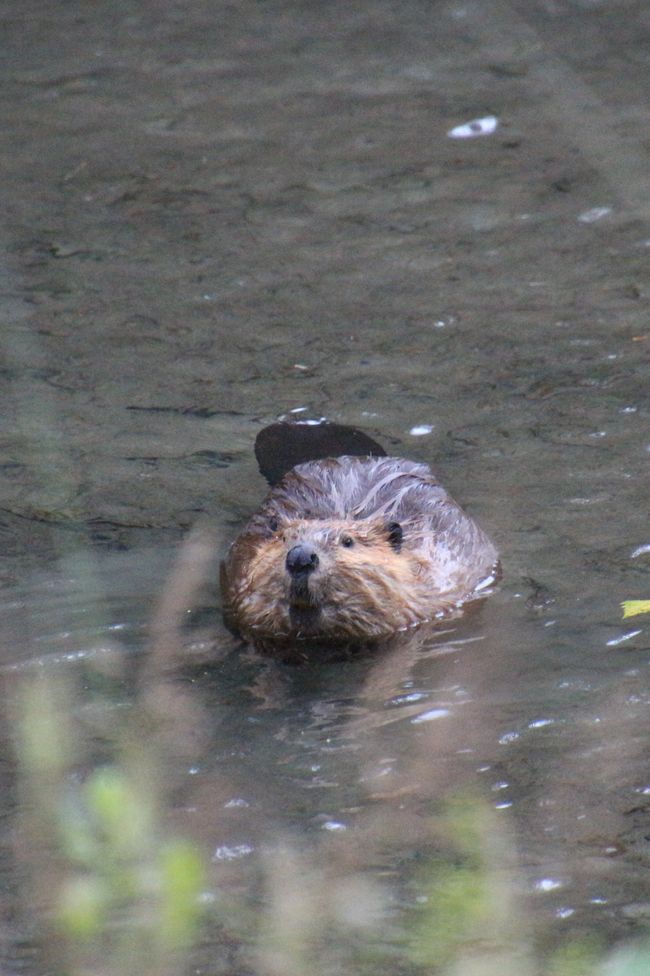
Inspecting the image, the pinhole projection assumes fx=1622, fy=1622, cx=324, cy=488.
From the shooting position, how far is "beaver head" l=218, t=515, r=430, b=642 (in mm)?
4742

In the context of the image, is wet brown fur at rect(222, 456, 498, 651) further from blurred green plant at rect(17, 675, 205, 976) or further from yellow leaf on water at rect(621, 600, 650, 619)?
blurred green plant at rect(17, 675, 205, 976)

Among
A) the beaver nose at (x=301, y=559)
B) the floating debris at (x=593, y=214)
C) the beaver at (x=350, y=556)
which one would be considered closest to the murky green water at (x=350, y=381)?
the floating debris at (x=593, y=214)

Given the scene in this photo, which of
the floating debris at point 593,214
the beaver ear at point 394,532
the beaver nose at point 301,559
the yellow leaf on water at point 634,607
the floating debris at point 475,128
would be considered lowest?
the floating debris at point 593,214

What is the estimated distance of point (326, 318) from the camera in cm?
668

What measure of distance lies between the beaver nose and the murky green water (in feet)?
0.94

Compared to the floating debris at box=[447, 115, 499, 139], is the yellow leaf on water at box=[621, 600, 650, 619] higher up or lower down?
lower down

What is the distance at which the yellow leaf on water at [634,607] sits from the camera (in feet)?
15.1

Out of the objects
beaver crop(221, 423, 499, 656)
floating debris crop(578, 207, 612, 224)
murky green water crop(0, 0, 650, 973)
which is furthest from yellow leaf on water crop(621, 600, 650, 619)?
floating debris crop(578, 207, 612, 224)

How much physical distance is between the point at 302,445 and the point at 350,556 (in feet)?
2.35

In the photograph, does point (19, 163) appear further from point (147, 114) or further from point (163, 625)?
point (163, 625)

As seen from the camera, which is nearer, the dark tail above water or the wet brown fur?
the wet brown fur

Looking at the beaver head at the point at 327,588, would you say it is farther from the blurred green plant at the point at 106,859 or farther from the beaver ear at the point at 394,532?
A: the blurred green plant at the point at 106,859

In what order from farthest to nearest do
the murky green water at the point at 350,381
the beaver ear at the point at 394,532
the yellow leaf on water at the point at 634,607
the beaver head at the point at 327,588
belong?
1. the beaver ear at the point at 394,532
2. the beaver head at the point at 327,588
3. the yellow leaf on water at the point at 634,607
4. the murky green water at the point at 350,381

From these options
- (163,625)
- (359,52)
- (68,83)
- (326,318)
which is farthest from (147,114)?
(163,625)
